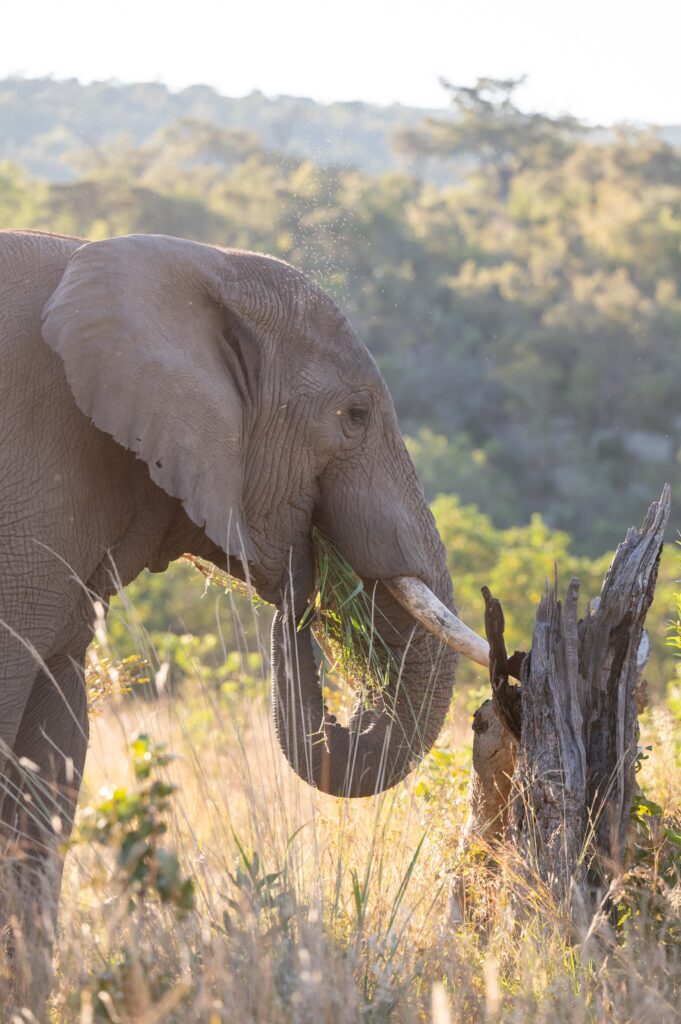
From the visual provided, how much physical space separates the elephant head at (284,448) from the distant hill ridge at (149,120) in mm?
46133

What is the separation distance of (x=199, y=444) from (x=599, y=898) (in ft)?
5.72

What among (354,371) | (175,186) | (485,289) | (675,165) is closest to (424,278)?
(485,289)

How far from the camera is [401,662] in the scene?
471 cm

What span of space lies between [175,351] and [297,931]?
171 centimetres

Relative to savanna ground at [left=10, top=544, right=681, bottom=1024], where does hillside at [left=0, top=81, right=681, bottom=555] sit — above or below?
below

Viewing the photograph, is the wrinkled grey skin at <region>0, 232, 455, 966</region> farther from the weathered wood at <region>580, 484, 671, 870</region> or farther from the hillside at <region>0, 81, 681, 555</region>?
the hillside at <region>0, 81, 681, 555</region>

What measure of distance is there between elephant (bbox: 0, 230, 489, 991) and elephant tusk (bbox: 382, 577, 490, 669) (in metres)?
0.02

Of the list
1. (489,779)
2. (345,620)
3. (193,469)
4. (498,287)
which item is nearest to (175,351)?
(193,469)

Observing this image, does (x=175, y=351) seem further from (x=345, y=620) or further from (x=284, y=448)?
(x=345, y=620)

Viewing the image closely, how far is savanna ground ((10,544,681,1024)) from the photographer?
10.1ft

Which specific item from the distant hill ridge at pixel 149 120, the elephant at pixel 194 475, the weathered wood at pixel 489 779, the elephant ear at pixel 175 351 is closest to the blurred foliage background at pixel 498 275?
the distant hill ridge at pixel 149 120

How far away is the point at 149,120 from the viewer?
79688mm

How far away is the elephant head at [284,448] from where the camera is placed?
416 cm

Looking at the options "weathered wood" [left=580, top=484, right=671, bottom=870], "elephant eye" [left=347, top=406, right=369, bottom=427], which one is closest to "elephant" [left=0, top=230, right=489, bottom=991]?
"elephant eye" [left=347, top=406, right=369, bottom=427]
